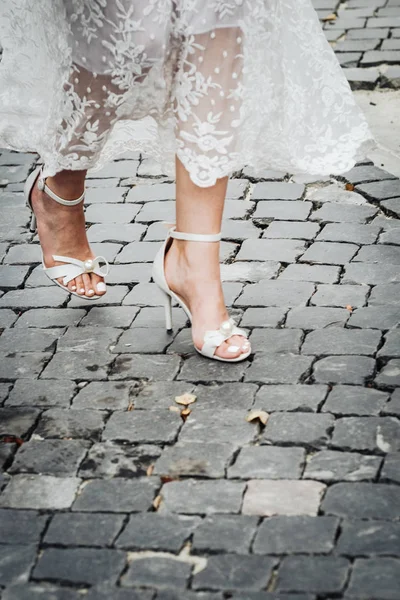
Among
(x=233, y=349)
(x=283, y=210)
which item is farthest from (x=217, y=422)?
(x=283, y=210)

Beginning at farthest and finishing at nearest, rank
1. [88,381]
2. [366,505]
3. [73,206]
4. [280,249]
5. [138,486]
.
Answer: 1. [280,249]
2. [73,206]
3. [88,381]
4. [138,486]
5. [366,505]

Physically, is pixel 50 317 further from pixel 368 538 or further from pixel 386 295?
pixel 368 538

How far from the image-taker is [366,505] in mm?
2281

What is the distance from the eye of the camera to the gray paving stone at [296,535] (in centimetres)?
215

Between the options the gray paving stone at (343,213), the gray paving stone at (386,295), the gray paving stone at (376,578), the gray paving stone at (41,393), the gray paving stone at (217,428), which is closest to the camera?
the gray paving stone at (376,578)

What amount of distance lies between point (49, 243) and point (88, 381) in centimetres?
71

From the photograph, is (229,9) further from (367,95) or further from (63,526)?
(367,95)

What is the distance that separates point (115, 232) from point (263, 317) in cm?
98

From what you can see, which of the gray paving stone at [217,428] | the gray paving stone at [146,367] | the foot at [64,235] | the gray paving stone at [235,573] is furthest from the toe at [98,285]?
the gray paving stone at [235,573]

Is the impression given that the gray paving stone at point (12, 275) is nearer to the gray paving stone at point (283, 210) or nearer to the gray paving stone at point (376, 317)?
the gray paving stone at point (283, 210)

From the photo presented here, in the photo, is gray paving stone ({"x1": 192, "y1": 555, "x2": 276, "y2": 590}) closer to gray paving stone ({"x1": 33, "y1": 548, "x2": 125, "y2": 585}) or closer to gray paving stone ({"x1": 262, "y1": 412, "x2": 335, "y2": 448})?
gray paving stone ({"x1": 33, "y1": 548, "x2": 125, "y2": 585})

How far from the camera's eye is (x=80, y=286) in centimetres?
340

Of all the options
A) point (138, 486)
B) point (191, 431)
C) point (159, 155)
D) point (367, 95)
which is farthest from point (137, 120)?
point (367, 95)

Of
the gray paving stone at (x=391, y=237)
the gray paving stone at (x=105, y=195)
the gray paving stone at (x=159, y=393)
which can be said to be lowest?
the gray paving stone at (x=105, y=195)
